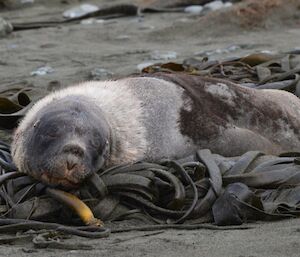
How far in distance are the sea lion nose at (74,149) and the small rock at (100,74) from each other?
11.6 ft

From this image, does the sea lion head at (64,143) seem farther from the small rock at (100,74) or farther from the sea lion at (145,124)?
the small rock at (100,74)

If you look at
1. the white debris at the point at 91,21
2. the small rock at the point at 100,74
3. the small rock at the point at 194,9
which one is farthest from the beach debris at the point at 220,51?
the white debris at the point at 91,21

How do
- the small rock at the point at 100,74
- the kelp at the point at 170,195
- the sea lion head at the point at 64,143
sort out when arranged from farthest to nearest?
the small rock at the point at 100,74, the sea lion head at the point at 64,143, the kelp at the point at 170,195

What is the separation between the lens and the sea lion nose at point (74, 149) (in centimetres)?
529

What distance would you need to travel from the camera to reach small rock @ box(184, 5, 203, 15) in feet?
39.7

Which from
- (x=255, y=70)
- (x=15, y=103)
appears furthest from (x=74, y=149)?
(x=255, y=70)

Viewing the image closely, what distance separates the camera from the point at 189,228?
16.6ft

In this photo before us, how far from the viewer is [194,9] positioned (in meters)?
12.2

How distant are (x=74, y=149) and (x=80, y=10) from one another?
765cm

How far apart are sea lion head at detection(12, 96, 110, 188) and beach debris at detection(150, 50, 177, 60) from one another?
3.74 meters

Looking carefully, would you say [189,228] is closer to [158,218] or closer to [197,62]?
[158,218]

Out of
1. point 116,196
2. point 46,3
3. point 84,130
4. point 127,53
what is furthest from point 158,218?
point 46,3

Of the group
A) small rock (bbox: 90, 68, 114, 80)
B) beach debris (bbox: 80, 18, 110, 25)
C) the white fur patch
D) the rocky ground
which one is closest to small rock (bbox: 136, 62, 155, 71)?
the rocky ground

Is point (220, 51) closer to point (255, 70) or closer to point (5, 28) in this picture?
point (255, 70)
